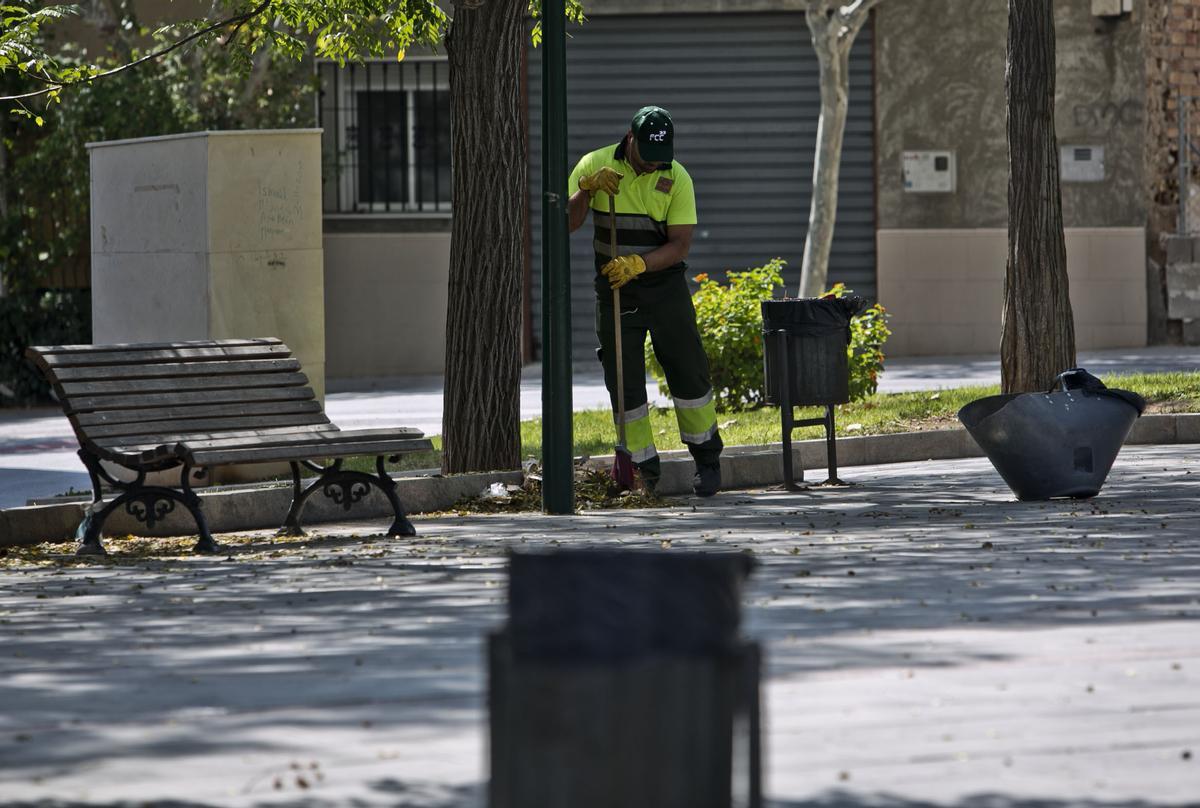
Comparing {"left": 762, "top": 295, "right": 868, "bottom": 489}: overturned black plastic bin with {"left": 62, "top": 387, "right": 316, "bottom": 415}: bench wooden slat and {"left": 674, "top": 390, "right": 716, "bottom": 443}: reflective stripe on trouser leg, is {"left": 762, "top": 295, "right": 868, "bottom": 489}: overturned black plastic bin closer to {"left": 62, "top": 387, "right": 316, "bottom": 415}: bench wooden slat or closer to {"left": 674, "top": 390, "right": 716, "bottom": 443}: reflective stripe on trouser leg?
{"left": 674, "top": 390, "right": 716, "bottom": 443}: reflective stripe on trouser leg

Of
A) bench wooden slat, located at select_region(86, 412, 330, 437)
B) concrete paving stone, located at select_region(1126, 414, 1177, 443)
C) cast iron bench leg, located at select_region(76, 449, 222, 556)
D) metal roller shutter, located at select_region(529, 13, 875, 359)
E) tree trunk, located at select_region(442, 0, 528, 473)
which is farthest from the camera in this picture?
metal roller shutter, located at select_region(529, 13, 875, 359)

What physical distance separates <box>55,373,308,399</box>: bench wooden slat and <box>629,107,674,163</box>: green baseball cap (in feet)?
6.73

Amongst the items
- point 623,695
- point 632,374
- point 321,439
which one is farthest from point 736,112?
point 623,695

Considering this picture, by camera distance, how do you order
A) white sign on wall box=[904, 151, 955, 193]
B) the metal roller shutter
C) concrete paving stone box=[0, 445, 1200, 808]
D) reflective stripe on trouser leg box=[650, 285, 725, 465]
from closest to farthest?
concrete paving stone box=[0, 445, 1200, 808]
reflective stripe on trouser leg box=[650, 285, 725, 465]
white sign on wall box=[904, 151, 955, 193]
the metal roller shutter

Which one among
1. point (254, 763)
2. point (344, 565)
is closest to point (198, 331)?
point (344, 565)

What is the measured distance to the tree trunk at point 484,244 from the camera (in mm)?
11352

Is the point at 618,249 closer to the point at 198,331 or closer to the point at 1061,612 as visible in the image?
the point at 198,331

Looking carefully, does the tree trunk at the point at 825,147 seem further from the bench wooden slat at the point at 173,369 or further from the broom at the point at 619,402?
the bench wooden slat at the point at 173,369

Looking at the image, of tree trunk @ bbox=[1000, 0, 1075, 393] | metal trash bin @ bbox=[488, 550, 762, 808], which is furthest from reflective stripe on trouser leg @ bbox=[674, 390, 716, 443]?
metal trash bin @ bbox=[488, 550, 762, 808]

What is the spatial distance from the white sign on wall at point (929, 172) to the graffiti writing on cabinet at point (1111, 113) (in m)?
1.47

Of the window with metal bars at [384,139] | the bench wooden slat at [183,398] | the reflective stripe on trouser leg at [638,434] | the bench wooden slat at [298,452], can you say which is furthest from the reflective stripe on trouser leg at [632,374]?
the window with metal bars at [384,139]

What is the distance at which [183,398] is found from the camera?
9.72 metres

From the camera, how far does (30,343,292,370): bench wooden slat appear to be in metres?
9.41

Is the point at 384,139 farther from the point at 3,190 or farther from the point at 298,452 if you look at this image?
the point at 298,452
